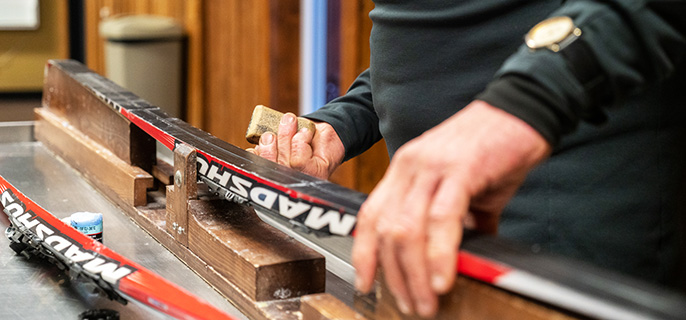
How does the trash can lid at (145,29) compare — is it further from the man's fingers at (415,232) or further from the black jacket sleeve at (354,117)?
the man's fingers at (415,232)

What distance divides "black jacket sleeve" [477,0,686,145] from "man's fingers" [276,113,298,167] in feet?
2.27

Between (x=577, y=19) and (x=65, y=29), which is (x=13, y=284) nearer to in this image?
(x=577, y=19)

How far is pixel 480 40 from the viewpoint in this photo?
3.67 ft

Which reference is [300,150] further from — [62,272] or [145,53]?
[145,53]

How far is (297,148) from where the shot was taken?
4.47ft

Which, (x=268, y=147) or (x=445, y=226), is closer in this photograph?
(x=445, y=226)

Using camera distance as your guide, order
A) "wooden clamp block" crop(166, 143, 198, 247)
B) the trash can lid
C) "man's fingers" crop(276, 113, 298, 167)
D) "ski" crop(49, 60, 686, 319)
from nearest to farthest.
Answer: "ski" crop(49, 60, 686, 319) < "wooden clamp block" crop(166, 143, 198, 247) < "man's fingers" crop(276, 113, 298, 167) < the trash can lid

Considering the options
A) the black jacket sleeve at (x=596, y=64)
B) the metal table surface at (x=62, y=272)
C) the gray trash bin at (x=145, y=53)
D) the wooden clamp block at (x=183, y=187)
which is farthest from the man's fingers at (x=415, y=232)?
the gray trash bin at (x=145, y=53)

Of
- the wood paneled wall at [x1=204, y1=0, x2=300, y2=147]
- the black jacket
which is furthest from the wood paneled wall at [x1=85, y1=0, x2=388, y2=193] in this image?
the black jacket

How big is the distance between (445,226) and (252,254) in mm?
438

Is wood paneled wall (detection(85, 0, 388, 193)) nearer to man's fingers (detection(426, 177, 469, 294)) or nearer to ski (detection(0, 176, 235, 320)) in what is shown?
ski (detection(0, 176, 235, 320))

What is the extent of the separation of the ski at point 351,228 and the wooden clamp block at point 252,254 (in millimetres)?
43

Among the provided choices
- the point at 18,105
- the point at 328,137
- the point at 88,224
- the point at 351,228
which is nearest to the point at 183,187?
the point at 88,224

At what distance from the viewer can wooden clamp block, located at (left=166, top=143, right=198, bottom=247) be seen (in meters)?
1.18
